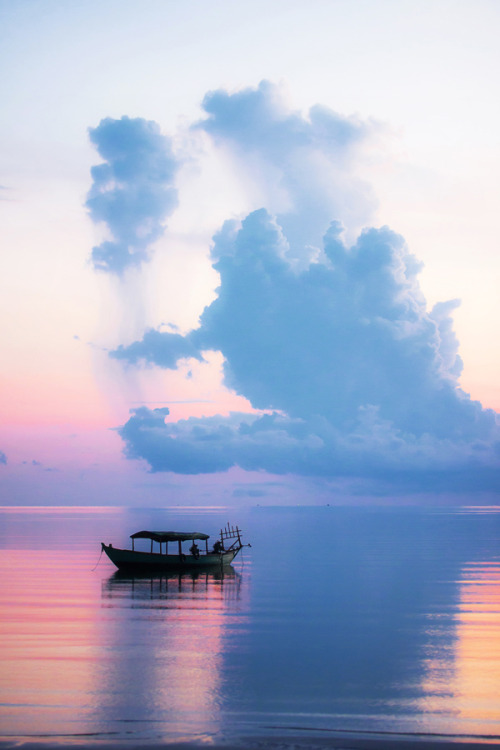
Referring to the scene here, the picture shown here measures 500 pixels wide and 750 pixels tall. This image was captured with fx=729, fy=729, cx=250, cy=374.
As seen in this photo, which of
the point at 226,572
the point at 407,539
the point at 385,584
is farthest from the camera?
the point at 407,539

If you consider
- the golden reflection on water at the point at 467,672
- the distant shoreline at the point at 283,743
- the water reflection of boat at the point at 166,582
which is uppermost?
the water reflection of boat at the point at 166,582

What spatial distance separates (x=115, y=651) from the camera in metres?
34.2

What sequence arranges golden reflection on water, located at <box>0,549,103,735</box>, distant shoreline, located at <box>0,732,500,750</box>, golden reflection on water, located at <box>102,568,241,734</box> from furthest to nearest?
golden reflection on water, located at <box>102,568,241,734</box>, golden reflection on water, located at <box>0,549,103,735</box>, distant shoreline, located at <box>0,732,500,750</box>

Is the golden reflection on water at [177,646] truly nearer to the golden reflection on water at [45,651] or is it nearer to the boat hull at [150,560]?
the golden reflection on water at [45,651]

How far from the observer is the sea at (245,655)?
23875 mm

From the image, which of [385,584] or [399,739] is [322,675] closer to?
[399,739]

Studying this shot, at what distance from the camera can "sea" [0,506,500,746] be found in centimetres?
2388

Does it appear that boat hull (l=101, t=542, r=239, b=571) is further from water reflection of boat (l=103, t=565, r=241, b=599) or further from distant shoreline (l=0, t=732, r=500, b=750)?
distant shoreline (l=0, t=732, r=500, b=750)

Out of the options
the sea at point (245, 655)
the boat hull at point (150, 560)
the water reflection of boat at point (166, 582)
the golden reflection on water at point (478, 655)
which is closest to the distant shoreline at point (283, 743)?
the sea at point (245, 655)

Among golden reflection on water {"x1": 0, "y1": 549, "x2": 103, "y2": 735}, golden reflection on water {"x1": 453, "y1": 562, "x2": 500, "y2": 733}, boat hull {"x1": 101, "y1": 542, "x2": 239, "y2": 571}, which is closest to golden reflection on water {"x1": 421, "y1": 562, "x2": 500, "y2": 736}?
golden reflection on water {"x1": 453, "y1": 562, "x2": 500, "y2": 733}

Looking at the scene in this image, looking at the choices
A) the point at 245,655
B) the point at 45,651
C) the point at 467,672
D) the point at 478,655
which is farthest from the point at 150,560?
the point at 467,672

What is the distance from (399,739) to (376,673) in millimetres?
8998

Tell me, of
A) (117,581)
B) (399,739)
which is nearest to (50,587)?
(117,581)

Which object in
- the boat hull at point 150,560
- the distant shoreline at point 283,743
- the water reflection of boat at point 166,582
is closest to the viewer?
the distant shoreline at point 283,743
